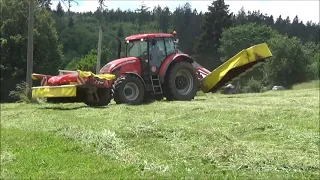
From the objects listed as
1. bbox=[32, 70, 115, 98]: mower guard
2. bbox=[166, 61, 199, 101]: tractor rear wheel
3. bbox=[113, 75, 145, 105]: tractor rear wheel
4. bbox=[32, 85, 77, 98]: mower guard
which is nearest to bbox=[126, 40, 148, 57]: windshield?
A: bbox=[166, 61, 199, 101]: tractor rear wheel

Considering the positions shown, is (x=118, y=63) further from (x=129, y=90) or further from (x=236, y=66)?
(x=236, y=66)

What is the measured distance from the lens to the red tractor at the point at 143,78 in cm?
1241

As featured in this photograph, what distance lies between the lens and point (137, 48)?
566 inches

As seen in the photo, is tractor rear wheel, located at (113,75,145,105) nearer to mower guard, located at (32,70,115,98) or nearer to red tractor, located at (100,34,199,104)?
red tractor, located at (100,34,199,104)

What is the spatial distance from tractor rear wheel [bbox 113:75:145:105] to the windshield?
4.17 feet

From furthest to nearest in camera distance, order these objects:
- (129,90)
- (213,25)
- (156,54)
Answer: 1. (213,25)
2. (156,54)
3. (129,90)

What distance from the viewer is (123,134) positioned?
7.18m

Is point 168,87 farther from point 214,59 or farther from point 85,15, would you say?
point 85,15

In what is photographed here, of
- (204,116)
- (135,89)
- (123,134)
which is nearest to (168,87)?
(135,89)

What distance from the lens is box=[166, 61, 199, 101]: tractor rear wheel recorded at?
45.8 ft

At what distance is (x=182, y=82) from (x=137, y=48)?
1676mm

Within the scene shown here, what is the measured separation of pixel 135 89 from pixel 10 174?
774cm

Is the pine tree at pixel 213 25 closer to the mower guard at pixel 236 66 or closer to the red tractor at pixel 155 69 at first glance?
the mower guard at pixel 236 66

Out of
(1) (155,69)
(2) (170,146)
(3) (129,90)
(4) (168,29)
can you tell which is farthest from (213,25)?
(2) (170,146)
